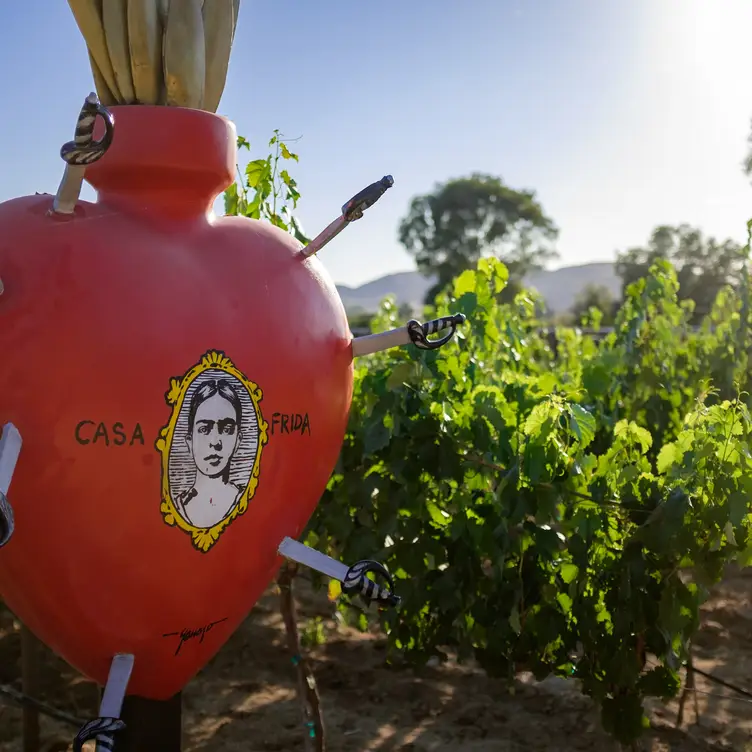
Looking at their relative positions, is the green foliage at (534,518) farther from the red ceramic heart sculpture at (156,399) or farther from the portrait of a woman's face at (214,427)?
the portrait of a woman's face at (214,427)

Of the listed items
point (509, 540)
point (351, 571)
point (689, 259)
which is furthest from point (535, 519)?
point (689, 259)

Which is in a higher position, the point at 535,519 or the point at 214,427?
the point at 214,427

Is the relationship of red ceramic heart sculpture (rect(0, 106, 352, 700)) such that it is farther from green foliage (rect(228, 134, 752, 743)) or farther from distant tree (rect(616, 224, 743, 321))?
distant tree (rect(616, 224, 743, 321))

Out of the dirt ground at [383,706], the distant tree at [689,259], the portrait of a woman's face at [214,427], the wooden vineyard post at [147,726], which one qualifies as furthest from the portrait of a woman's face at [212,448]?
the distant tree at [689,259]

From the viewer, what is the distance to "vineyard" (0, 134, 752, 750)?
2.44m

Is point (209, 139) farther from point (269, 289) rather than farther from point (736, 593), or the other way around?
point (736, 593)

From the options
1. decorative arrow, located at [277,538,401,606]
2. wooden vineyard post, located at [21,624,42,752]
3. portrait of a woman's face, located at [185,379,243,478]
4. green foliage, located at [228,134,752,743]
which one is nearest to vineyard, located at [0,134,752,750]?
green foliage, located at [228,134,752,743]

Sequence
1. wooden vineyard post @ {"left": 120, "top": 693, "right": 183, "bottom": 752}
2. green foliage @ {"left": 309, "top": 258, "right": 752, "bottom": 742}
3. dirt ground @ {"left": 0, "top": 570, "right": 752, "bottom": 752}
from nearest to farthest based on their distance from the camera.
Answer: wooden vineyard post @ {"left": 120, "top": 693, "right": 183, "bottom": 752} < green foliage @ {"left": 309, "top": 258, "right": 752, "bottom": 742} < dirt ground @ {"left": 0, "top": 570, "right": 752, "bottom": 752}

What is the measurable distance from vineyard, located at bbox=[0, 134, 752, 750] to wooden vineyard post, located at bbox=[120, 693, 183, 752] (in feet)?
3.56

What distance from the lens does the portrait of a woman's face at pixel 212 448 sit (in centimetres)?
149

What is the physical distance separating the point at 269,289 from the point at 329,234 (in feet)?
0.74
